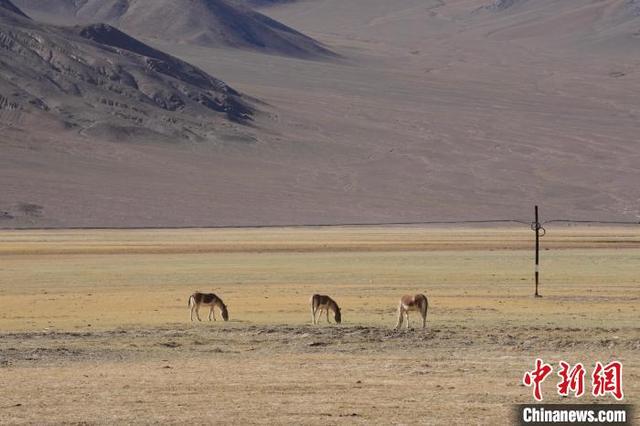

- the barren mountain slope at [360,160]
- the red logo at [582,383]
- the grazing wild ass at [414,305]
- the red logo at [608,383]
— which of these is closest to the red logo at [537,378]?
the red logo at [582,383]

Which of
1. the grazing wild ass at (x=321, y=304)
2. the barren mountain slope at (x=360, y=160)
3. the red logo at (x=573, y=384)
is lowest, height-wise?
the red logo at (x=573, y=384)

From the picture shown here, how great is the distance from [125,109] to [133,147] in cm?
1126

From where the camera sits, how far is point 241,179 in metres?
94.4

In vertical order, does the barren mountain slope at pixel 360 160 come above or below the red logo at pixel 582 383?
above

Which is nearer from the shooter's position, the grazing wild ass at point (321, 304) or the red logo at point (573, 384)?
the red logo at point (573, 384)

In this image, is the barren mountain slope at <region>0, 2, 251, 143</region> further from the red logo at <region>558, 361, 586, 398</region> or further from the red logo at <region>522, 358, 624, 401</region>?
the red logo at <region>558, 361, 586, 398</region>

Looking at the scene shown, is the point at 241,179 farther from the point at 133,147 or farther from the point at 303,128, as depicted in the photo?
the point at 303,128

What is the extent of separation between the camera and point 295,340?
17.9m

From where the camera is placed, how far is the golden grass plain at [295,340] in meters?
12.6

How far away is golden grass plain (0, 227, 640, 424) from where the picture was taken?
41.2ft

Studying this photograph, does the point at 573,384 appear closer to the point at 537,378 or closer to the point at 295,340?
the point at 537,378

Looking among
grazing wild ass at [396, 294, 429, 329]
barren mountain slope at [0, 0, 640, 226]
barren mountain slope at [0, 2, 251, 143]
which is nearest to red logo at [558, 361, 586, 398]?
grazing wild ass at [396, 294, 429, 329]

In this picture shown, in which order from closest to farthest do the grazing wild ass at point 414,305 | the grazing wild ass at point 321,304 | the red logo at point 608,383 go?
the red logo at point 608,383
the grazing wild ass at point 414,305
the grazing wild ass at point 321,304

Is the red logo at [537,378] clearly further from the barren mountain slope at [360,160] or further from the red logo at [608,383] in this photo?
the barren mountain slope at [360,160]
